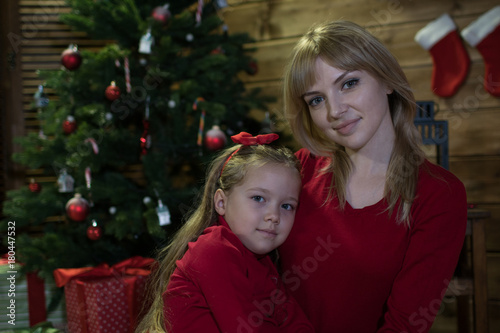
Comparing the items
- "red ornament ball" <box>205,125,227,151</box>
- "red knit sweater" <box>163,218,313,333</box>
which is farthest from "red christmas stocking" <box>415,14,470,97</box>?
"red knit sweater" <box>163,218,313,333</box>

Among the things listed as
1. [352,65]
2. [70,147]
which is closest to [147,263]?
[70,147]

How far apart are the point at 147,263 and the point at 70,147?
62 cm

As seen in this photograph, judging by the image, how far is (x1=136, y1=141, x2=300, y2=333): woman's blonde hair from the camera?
125 cm

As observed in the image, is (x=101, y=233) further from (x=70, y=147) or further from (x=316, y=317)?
(x=316, y=317)

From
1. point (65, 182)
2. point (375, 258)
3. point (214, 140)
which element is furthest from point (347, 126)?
point (65, 182)

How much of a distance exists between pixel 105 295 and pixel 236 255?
2.97 feet

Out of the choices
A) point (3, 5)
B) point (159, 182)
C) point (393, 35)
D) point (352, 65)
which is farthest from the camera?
point (3, 5)

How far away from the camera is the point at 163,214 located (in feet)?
6.07

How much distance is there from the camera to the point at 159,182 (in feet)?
6.36

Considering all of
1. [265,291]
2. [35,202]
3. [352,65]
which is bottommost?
[265,291]

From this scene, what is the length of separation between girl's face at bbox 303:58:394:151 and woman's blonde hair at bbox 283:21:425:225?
2 centimetres

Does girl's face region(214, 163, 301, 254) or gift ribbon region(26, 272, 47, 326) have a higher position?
girl's face region(214, 163, 301, 254)

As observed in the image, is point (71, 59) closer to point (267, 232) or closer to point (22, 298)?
point (22, 298)

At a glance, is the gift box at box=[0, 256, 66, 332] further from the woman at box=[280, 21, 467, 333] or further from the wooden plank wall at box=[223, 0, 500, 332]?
the wooden plank wall at box=[223, 0, 500, 332]
